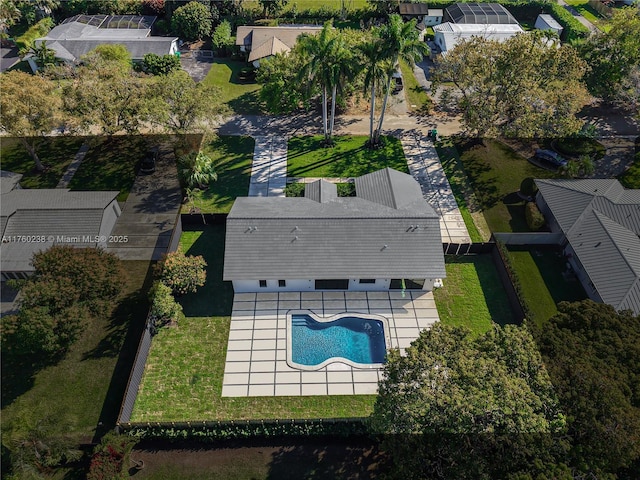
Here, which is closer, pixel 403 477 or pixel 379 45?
pixel 403 477

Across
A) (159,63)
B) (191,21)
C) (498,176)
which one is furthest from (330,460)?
(191,21)

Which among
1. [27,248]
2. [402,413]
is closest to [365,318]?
[402,413]

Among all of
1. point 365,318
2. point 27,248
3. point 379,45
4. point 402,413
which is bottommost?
point 365,318

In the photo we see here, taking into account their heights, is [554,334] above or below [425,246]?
above

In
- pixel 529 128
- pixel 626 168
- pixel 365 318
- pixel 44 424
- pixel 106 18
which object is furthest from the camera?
pixel 106 18

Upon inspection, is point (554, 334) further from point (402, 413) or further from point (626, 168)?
point (626, 168)

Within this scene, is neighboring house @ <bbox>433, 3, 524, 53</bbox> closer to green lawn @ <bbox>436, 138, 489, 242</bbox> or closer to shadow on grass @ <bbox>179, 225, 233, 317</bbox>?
green lawn @ <bbox>436, 138, 489, 242</bbox>

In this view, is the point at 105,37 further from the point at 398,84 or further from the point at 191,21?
the point at 398,84

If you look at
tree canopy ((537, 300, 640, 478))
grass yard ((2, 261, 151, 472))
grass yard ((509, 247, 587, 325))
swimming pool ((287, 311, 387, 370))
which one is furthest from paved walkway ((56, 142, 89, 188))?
tree canopy ((537, 300, 640, 478))
